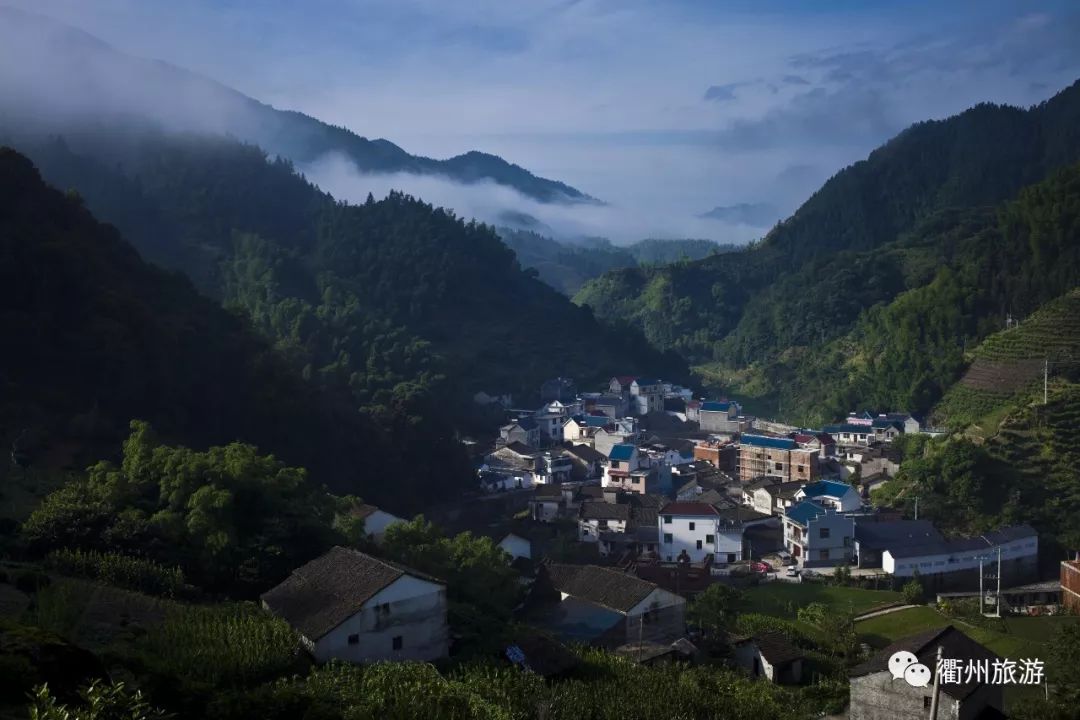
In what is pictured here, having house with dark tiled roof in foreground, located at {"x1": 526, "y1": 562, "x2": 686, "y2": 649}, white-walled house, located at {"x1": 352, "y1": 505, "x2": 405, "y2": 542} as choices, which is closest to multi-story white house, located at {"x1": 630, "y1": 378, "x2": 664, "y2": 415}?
white-walled house, located at {"x1": 352, "y1": 505, "x2": 405, "y2": 542}

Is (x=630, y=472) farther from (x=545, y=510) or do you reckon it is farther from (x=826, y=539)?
(x=826, y=539)

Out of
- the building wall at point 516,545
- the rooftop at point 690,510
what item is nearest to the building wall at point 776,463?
the rooftop at point 690,510

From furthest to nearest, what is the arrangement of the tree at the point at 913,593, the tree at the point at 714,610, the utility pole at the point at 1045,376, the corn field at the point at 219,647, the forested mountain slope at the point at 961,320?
the forested mountain slope at the point at 961,320, the utility pole at the point at 1045,376, the tree at the point at 913,593, the tree at the point at 714,610, the corn field at the point at 219,647

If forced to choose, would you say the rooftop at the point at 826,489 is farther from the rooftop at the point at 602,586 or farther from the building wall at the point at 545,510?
the rooftop at the point at 602,586

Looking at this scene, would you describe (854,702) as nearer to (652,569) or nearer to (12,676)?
(12,676)

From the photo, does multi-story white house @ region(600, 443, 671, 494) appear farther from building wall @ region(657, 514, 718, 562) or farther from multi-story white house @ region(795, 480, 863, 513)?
multi-story white house @ region(795, 480, 863, 513)
